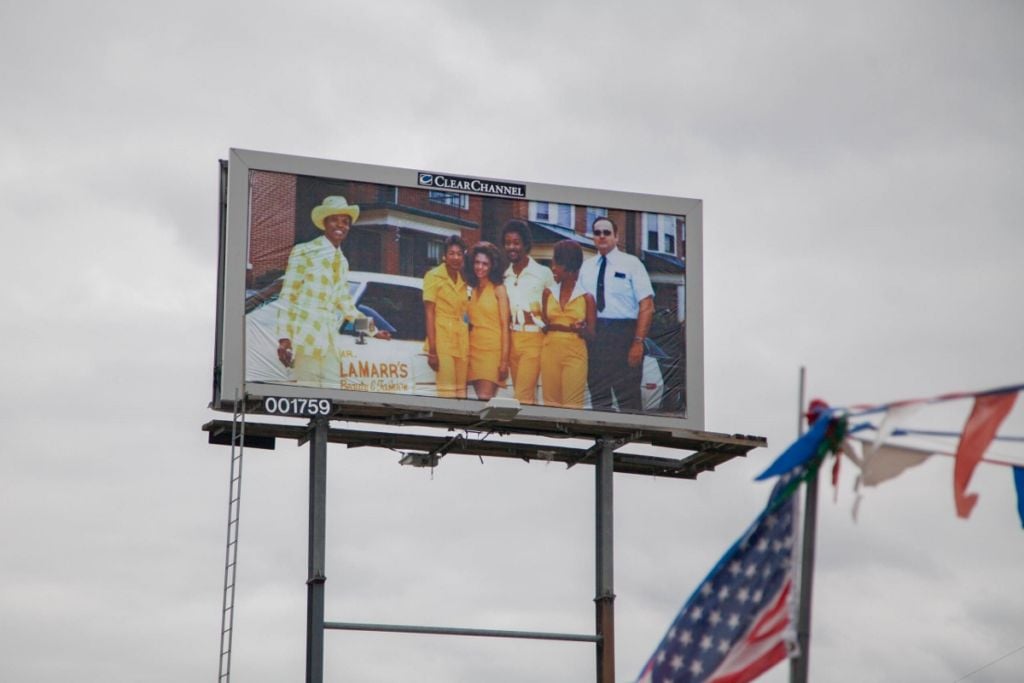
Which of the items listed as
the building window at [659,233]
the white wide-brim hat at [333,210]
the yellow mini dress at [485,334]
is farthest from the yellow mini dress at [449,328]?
the building window at [659,233]

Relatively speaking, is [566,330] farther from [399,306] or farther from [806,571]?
[806,571]

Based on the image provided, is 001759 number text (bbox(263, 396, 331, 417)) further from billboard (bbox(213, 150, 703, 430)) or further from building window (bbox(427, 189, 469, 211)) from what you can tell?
building window (bbox(427, 189, 469, 211))

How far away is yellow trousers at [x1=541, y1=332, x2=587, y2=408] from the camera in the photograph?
3422 cm

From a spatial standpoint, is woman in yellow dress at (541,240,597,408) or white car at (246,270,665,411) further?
woman in yellow dress at (541,240,597,408)

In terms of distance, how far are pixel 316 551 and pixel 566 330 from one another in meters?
5.59

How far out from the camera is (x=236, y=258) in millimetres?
32719

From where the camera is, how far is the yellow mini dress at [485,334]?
33844 mm

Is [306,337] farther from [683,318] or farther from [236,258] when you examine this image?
[683,318]

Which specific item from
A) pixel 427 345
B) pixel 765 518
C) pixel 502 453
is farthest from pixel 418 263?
pixel 765 518

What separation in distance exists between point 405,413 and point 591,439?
3.48m

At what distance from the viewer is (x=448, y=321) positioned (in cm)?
3381

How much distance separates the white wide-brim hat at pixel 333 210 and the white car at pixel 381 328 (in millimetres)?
920

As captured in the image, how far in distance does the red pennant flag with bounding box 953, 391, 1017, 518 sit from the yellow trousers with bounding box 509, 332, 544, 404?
16890 millimetres

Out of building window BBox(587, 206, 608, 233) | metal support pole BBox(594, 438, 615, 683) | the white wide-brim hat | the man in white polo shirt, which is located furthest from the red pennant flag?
building window BBox(587, 206, 608, 233)
